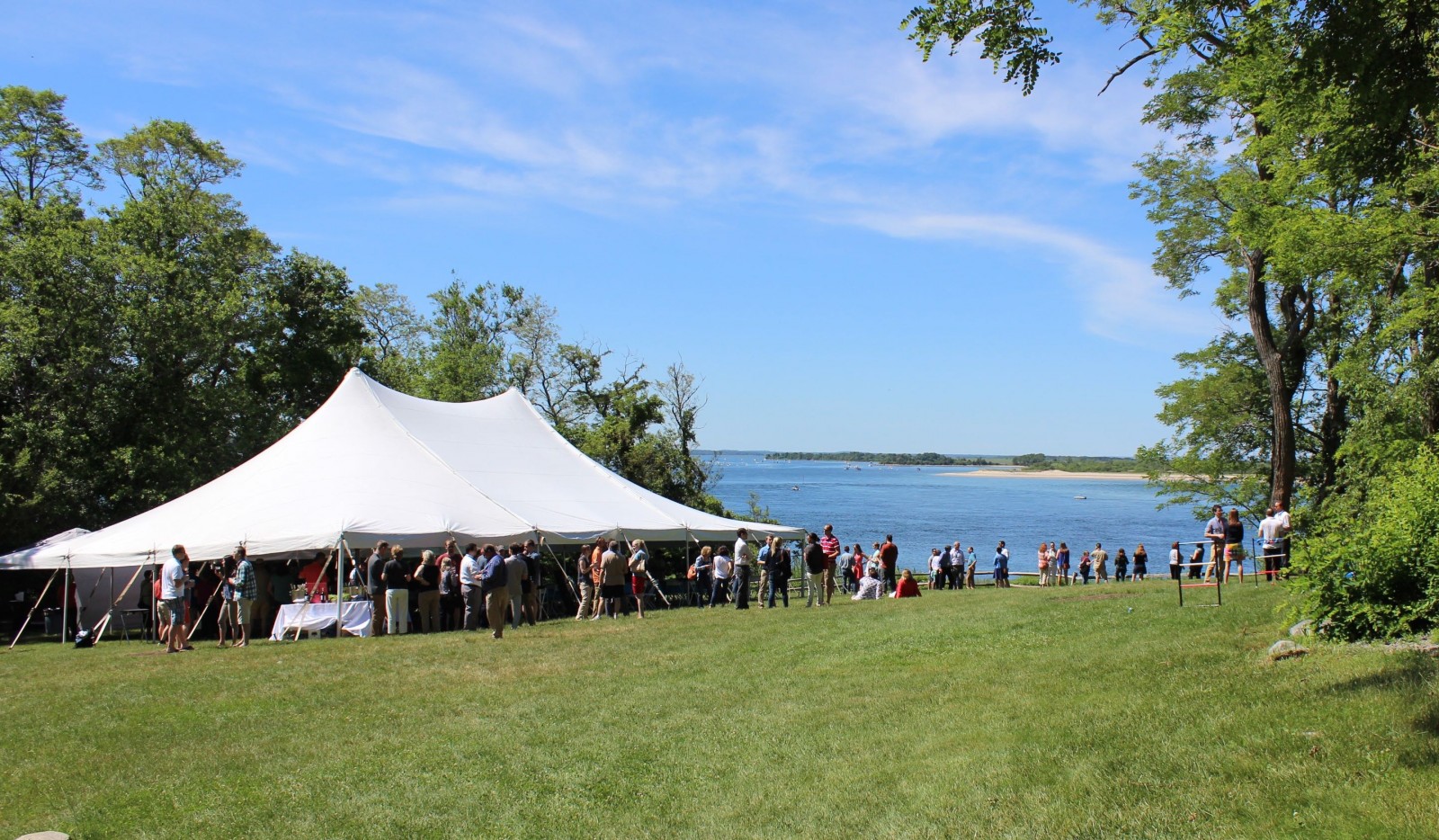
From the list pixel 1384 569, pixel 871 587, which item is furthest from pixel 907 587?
pixel 1384 569

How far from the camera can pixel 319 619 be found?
15.6m

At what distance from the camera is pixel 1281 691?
665cm

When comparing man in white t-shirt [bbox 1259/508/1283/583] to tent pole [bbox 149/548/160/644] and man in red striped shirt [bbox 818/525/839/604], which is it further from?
tent pole [bbox 149/548/160/644]

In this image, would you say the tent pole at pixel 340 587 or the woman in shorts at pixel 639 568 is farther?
the woman in shorts at pixel 639 568

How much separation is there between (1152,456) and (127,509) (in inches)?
1021

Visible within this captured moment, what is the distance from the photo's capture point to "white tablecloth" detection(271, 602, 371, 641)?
1554 centimetres

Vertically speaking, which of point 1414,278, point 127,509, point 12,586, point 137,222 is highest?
point 137,222

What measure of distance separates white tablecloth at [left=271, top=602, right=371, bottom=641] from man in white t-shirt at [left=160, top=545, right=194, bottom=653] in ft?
5.07

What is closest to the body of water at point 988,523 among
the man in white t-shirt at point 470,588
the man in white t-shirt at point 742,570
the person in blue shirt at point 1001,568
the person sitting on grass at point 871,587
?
the person in blue shirt at point 1001,568

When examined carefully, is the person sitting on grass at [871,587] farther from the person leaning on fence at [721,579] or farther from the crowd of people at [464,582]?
the person leaning on fence at [721,579]

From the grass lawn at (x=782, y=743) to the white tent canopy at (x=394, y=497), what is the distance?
15.6 feet

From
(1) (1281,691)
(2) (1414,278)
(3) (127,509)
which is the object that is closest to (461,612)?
(3) (127,509)

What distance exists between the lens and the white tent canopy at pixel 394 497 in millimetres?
16109

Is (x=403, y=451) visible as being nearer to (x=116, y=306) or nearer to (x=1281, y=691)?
(x=116, y=306)
